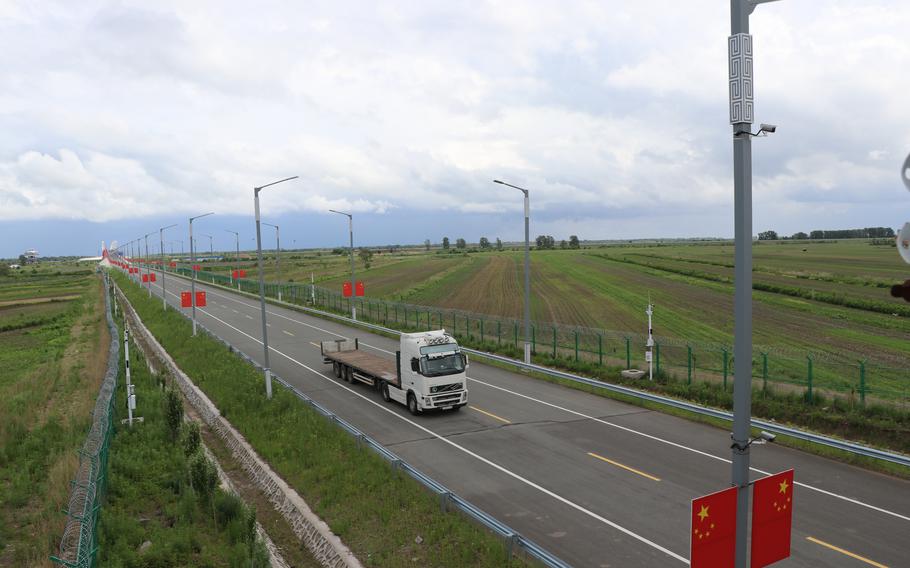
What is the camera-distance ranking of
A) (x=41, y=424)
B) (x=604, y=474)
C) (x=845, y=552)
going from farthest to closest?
(x=41, y=424) < (x=604, y=474) < (x=845, y=552)

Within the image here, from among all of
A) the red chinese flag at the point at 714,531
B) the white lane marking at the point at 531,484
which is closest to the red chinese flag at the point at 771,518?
the red chinese flag at the point at 714,531

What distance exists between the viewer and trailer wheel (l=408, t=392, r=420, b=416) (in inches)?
865

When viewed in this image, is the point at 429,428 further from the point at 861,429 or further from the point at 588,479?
the point at 861,429

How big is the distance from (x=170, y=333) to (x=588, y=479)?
36261 mm

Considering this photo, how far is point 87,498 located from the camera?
39.9ft

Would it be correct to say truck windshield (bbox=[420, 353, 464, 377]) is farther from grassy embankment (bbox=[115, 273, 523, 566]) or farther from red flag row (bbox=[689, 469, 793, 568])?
red flag row (bbox=[689, 469, 793, 568])

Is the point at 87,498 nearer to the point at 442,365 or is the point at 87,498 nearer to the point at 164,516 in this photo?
the point at 164,516

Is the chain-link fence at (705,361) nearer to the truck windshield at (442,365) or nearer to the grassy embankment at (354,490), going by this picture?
the truck windshield at (442,365)

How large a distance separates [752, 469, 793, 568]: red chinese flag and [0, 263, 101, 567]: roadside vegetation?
1203cm

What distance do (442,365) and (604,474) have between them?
7991 mm

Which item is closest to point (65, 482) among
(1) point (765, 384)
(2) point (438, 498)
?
(2) point (438, 498)

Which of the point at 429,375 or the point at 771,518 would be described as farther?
the point at 429,375

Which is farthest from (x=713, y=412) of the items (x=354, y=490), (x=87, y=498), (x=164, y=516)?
(x=87, y=498)

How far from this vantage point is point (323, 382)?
28.2 metres
